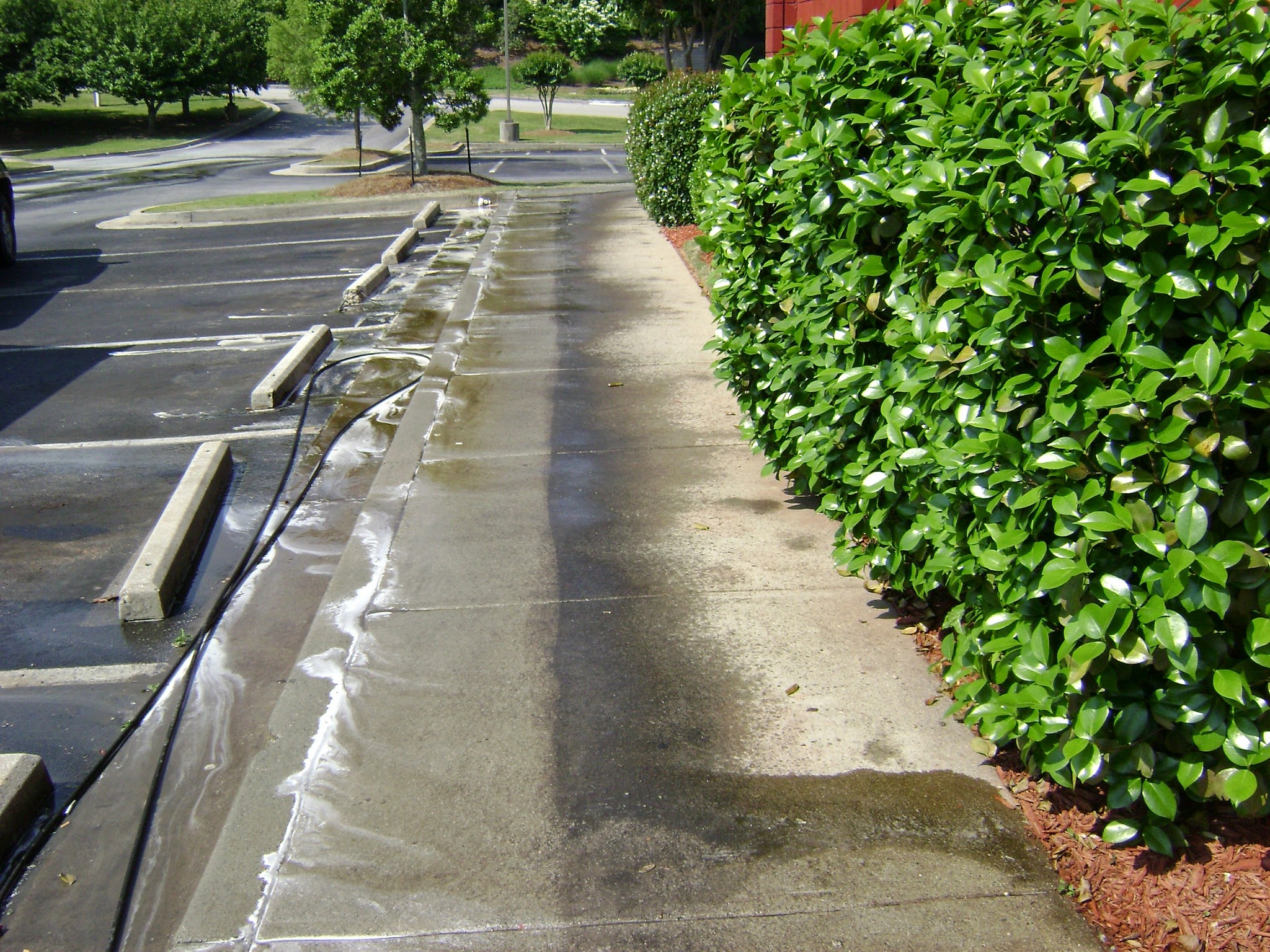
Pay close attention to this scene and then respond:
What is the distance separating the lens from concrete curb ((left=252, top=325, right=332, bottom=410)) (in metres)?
8.54

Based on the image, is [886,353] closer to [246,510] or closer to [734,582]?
[734,582]

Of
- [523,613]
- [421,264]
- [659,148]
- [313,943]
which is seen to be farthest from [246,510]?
[659,148]

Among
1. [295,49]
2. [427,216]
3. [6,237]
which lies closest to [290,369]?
[6,237]

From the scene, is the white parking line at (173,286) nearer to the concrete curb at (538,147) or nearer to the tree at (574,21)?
the concrete curb at (538,147)

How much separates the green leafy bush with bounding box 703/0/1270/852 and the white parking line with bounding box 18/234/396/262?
1576 centimetres

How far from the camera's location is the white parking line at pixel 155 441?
7.77 m

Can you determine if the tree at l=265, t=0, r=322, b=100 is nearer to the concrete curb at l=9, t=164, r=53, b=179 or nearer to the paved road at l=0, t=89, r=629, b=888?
the concrete curb at l=9, t=164, r=53, b=179

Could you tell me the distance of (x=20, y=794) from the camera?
3.69m

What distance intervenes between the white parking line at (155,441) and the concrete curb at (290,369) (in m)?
0.59

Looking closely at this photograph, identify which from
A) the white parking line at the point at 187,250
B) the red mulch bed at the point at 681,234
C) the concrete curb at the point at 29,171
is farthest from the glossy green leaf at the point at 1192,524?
the concrete curb at the point at 29,171

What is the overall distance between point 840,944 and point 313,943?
145cm

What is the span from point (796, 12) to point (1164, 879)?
1157 centimetres

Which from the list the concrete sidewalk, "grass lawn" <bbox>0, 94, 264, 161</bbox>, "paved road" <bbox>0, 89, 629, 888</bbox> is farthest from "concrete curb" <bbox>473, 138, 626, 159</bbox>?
the concrete sidewalk

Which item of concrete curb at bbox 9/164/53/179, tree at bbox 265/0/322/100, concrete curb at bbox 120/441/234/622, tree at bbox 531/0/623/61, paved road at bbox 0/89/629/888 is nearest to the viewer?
paved road at bbox 0/89/629/888
